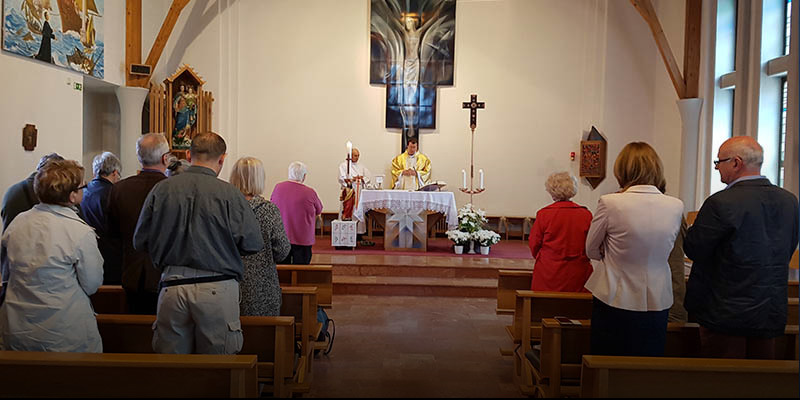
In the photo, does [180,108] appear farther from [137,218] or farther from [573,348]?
[573,348]

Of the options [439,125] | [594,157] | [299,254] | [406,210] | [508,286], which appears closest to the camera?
[508,286]

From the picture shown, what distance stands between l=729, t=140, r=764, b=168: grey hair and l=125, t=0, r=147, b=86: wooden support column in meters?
8.39

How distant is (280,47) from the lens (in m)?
10.1

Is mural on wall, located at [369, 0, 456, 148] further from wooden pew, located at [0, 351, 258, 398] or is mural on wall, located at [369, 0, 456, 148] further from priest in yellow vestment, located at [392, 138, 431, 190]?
wooden pew, located at [0, 351, 258, 398]

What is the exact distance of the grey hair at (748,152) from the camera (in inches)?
99.7

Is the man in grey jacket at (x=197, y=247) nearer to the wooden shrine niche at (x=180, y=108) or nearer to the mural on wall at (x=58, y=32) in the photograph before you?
the mural on wall at (x=58, y=32)

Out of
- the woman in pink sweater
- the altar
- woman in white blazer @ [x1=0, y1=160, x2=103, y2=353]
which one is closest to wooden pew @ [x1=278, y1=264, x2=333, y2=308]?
the woman in pink sweater

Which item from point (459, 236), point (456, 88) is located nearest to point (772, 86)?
point (459, 236)

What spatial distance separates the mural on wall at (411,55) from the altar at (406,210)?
237cm

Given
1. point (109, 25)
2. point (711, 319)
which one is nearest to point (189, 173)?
point (711, 319)

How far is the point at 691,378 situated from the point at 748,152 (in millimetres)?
1053

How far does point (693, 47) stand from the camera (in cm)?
845

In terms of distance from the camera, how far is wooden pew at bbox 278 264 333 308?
426 cm

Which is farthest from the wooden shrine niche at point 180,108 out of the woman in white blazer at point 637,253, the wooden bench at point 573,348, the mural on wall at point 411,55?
the woman in white blazer at point 637,253
